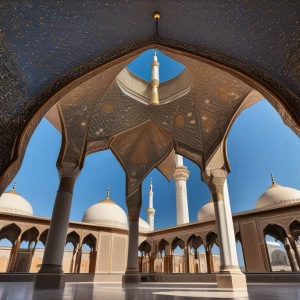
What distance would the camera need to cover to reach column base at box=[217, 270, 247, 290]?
5.39 m

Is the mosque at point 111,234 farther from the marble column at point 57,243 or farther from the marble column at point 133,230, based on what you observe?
the marble column at point 57,243

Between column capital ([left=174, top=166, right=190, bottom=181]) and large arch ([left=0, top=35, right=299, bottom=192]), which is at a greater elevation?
column capital ([left=174, top=166, right=190, bottom=181])

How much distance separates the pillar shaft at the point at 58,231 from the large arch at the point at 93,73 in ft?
9.27

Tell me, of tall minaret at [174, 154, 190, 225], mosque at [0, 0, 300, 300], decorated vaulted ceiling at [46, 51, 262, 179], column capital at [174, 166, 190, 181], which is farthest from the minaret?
column capital at [174, 166, 190, 181]

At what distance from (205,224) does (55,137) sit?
13.7 metres

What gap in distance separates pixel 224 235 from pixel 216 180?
1.47m

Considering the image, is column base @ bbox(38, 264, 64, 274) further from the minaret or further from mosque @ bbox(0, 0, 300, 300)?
the minaret

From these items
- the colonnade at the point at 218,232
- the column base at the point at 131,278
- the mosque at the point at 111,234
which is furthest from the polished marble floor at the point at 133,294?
the mosque at the point at 111,234

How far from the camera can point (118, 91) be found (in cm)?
854

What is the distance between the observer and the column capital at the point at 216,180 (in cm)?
662

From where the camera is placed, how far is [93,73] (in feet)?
14.6

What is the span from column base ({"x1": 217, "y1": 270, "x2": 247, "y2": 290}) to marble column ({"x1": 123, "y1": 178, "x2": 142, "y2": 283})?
3.61m

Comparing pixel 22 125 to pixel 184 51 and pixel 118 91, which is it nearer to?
pixel 184 51

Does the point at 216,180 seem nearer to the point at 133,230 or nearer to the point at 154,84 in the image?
the point at 133,230
